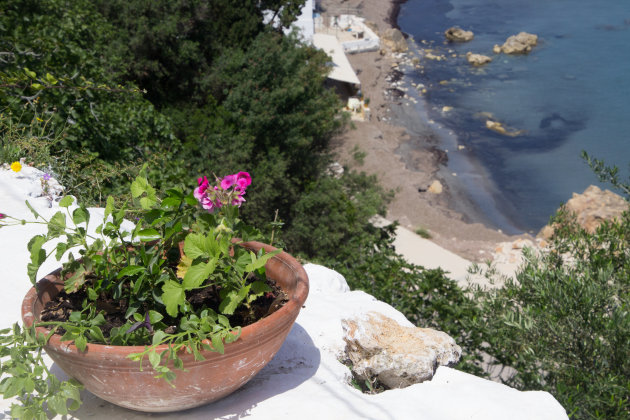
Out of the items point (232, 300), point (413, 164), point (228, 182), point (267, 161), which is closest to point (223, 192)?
point (228, 182)

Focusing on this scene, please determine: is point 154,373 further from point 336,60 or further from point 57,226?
point 336,60

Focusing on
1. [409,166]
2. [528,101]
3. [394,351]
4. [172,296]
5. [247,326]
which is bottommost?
[409,166]

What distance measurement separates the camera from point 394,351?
2.91m

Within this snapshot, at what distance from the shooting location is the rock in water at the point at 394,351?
2.82m

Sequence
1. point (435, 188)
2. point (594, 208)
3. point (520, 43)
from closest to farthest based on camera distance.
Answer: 1. point (594, 208)
2. point (435, 188)
3. point (520, 43)

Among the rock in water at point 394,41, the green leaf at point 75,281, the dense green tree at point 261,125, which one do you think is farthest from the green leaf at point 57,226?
the rock in water at point 394,41

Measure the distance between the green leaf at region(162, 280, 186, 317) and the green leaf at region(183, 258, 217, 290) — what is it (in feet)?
0.11

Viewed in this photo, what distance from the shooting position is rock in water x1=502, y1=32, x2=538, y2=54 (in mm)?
39000

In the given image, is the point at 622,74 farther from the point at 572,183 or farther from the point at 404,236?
the point at 404,236

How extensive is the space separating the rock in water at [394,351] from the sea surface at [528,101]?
783 inches

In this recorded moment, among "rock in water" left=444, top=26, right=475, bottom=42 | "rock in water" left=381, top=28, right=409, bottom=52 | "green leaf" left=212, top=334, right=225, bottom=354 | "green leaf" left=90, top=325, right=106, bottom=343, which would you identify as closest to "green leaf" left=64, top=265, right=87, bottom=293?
"green leaf" left=90, top=325, right=106, bottom=343

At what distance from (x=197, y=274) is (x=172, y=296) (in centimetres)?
12

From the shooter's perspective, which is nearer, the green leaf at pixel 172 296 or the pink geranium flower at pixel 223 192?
the green leaf at pixel 172 296

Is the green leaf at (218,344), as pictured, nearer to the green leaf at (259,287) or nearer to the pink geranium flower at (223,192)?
the green leaf at (259,287)
